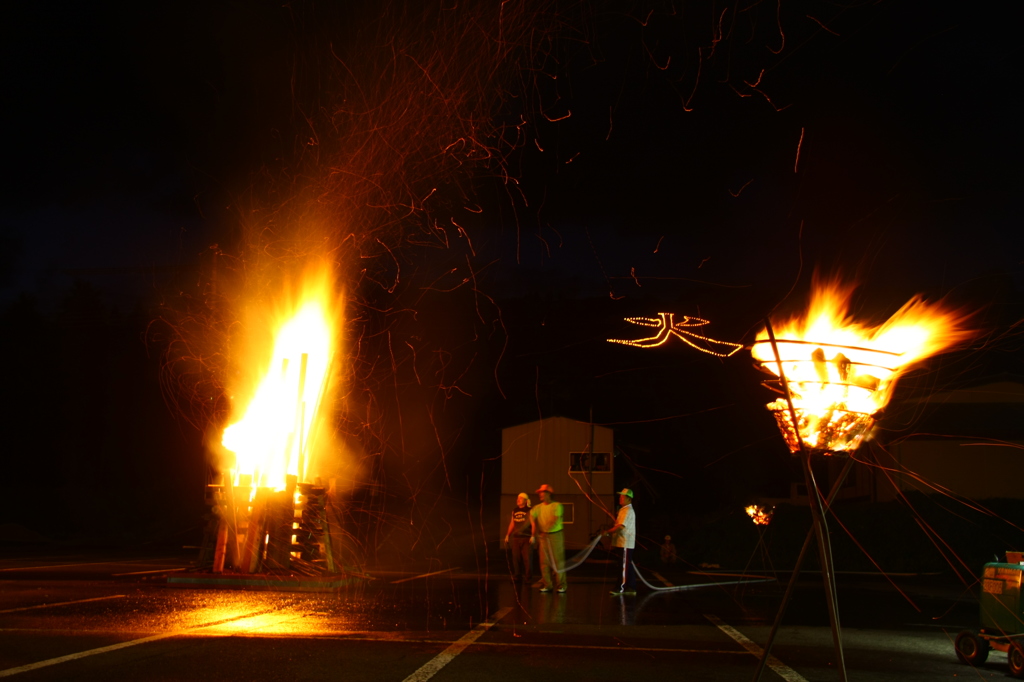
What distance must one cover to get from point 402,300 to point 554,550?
32181 millimetres

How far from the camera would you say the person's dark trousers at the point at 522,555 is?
639 inches

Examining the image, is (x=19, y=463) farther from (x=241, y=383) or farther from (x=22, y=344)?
(x=241, y=383)

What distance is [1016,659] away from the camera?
7.82 m

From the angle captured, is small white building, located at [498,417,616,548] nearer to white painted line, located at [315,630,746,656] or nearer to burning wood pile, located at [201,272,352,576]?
burning wood pile, located at [201,272,352,576]

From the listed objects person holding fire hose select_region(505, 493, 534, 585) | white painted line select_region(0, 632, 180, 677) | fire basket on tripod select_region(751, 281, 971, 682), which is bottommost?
white painted line select_region(0, 632, 180, 677)

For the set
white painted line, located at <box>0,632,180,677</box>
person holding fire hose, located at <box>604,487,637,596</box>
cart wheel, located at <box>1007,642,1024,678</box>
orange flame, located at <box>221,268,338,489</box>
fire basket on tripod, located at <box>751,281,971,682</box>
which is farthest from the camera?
orange flame, located at <box>221,268,338,489</box>

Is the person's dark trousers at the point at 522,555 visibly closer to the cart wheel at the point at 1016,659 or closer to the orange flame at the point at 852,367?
the cart wheel at the point at 1016,659

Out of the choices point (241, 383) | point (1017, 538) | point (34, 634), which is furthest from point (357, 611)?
point (1017, 538)

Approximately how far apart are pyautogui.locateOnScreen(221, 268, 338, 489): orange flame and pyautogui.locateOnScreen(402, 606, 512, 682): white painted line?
6.30 meters

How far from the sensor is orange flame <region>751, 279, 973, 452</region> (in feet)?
16.7

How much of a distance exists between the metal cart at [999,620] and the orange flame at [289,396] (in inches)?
429

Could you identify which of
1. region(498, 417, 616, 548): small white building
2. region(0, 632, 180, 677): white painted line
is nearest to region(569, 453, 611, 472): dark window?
region(498, 417, 616, 548): small white building

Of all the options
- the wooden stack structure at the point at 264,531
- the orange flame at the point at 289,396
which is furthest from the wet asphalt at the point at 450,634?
the orange flame at the point at 289,396

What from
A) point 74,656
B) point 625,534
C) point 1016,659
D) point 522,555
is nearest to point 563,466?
point 522,555
